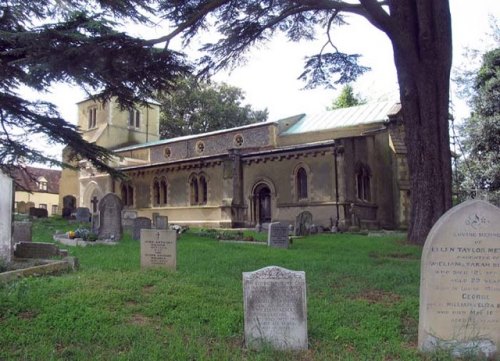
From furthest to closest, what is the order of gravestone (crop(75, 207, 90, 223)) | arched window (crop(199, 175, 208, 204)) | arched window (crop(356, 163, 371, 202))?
arched window (crop(199, 175, 208, 204)) < gravestone (crop(75, 207, 90, 223)) < arched window (crop(356, 163, 371, 202))

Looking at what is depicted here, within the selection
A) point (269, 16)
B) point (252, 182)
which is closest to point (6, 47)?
point (269, 16)

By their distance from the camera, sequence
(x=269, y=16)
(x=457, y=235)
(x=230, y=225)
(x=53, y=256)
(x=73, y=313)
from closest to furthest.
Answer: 1. (x=457, y=235)
2. (x=73, y=313)
3. (x=53, y=256)
4. (x=269, y=16)
5. (x=230, y=225)

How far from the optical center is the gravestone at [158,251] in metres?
8.54

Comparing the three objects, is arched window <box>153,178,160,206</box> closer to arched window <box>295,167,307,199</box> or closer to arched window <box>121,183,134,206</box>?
arched window <box>121,183,134,206</box>

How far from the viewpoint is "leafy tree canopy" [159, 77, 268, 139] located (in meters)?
46.3

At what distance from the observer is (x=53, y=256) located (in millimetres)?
9195

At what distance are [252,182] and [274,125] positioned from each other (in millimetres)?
5237

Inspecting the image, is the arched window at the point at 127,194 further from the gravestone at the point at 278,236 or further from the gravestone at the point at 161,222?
the gravestone at the point at 278,236

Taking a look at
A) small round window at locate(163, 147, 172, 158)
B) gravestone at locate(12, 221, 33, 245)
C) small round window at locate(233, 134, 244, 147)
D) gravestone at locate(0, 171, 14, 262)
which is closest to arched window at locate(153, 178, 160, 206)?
small round window at locate(163, 147, 172, 158)

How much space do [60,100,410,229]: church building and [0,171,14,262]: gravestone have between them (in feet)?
46.9

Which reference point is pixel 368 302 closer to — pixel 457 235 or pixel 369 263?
pixel 457 235

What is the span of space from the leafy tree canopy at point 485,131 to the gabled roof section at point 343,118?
4747 millimetres

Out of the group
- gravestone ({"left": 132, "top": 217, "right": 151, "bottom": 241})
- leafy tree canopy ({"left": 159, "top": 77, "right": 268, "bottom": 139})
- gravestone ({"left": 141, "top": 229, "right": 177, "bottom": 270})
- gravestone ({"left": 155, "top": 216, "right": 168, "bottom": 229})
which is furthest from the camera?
leafy tree canopy ({"left": 159, "top": 77, "right": 268, "bottom": 139})

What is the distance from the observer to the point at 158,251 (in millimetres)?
8562
